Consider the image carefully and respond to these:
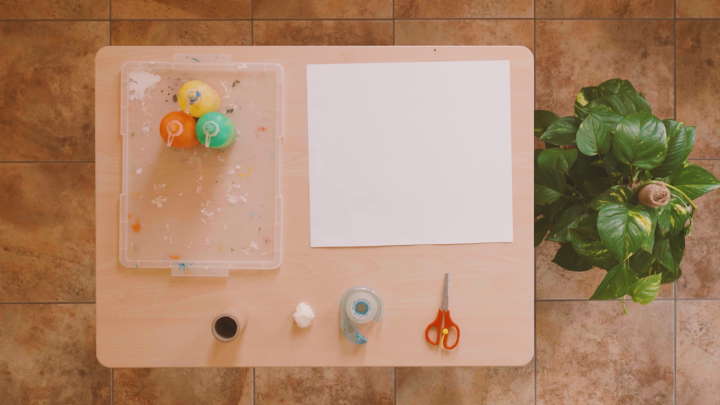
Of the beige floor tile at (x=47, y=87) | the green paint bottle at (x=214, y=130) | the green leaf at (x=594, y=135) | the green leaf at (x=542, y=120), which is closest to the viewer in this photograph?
the green paint bottle at (x=214, y=130)

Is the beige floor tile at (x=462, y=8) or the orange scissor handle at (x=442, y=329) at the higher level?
the beige floor tile at (x=462, y=8)

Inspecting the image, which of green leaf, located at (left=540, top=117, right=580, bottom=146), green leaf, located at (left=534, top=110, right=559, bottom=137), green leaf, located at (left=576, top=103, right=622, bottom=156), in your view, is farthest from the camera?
green leaf, located at (left=534, top=110, right=559, bottom=137)

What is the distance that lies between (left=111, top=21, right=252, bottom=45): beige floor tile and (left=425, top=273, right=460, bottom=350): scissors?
111 cm

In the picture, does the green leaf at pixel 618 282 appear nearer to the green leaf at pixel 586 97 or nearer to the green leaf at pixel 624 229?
the green leaf at pixel 624 229

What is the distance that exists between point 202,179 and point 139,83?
25cm

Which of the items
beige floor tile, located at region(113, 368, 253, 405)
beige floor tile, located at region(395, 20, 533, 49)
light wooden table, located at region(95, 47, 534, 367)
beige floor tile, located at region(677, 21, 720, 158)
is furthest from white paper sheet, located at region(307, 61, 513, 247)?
beige floor tile, located at region(677, 21, 720, 158)

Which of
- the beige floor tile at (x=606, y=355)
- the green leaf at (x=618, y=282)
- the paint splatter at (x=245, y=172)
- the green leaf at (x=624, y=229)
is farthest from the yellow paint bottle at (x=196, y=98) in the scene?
the beige floor tile at (x=606, y=355)

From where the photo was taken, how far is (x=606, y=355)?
1552 mm

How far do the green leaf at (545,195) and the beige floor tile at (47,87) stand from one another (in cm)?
145

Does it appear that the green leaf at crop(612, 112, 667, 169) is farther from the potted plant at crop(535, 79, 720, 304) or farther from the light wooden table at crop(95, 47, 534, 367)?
the light wooden table at crop(95, 47, 534, 367)

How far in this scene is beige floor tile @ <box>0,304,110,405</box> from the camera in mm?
1537

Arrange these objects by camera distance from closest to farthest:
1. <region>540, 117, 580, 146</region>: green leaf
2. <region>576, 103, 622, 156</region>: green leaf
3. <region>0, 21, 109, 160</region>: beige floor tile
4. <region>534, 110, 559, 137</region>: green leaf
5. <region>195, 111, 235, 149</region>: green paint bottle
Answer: <region>195, 111, 235, 149</region>: green paint bottle
<region>576, 103, 622, 156</region>: green leaf
<region>540, 117, 580, 146</region>: green leaf
<region>534, 110, 559, 137</region>: green leaf
<region>0, 21, 109, 160</region>: beige floor tile

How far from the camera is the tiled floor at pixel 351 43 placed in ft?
5.04

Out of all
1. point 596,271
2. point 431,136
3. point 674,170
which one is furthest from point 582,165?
point 596,271
